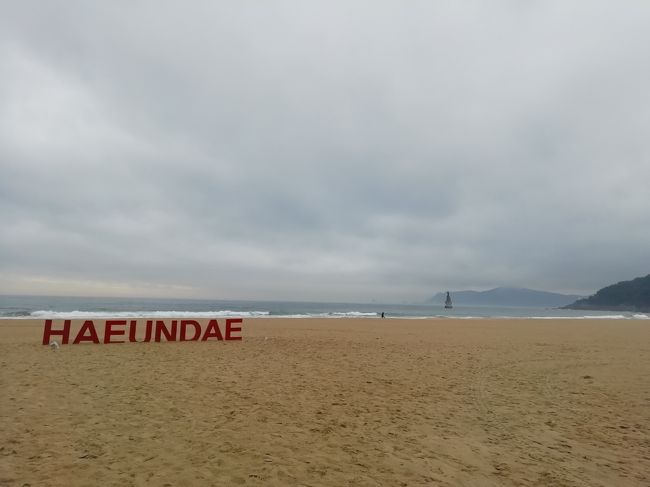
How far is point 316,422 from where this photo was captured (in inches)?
265

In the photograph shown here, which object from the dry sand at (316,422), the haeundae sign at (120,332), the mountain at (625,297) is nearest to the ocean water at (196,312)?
the haeundae sign at (120,332)

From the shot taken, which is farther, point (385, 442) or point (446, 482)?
→ point (385, 442)

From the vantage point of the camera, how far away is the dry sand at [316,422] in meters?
4.86

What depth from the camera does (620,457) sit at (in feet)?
18.2

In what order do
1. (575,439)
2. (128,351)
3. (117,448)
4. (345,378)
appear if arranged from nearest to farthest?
(117,448)
(575,439)
(345,378)
(128,351)

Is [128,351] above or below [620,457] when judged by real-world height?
above

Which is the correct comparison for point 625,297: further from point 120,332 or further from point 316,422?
point 316,422

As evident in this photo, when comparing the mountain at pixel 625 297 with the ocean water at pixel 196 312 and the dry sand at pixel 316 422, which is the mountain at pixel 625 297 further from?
the dry sand at pixel 316 422

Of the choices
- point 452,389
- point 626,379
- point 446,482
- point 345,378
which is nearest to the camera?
point 446,482

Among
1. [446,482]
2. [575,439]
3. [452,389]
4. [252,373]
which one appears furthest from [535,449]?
[252,373]

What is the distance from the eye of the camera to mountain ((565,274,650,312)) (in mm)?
138625

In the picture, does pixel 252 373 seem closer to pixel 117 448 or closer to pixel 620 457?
pixel 117 448

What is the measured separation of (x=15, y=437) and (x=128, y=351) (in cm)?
889

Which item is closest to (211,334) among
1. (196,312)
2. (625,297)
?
(196,312)
